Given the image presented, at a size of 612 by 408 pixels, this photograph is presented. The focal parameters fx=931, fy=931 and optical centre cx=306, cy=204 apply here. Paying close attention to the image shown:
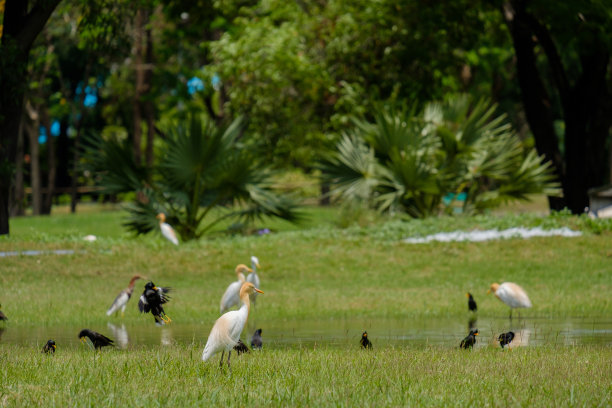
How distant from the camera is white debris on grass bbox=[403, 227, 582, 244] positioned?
68.8 ft

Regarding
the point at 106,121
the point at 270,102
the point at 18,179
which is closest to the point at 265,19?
the point at 270,102

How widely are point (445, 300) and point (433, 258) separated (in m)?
4.01

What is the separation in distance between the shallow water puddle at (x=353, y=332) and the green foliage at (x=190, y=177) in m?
8.82

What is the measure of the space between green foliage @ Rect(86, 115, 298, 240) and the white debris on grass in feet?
13.1

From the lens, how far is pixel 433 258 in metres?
19.8

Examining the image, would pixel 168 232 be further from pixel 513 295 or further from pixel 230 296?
pixel 513 295

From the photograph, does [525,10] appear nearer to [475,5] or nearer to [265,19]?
[475,5]

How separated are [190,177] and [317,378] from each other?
51.1 ft

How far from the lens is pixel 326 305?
1542cm

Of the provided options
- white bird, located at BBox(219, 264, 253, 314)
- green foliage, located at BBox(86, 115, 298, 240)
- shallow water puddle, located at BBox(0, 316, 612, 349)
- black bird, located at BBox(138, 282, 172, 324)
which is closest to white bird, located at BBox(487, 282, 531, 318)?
shallow water puddle, located at BBox(0, 316, 612, 349)

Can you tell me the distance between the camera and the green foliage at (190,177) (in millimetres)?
22859

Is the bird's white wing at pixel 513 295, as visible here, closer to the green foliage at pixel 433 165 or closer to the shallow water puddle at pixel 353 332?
the shallow water puddle at pixel 353 332

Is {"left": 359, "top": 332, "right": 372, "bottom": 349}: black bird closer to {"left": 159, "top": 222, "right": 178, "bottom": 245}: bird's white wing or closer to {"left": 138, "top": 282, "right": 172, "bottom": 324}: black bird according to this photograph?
{"left": 138, "top": 282, "right": 172, "bottom": 324}: black bird

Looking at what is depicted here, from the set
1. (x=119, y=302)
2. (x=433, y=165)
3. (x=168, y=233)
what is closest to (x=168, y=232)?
(x=168, y=233)
